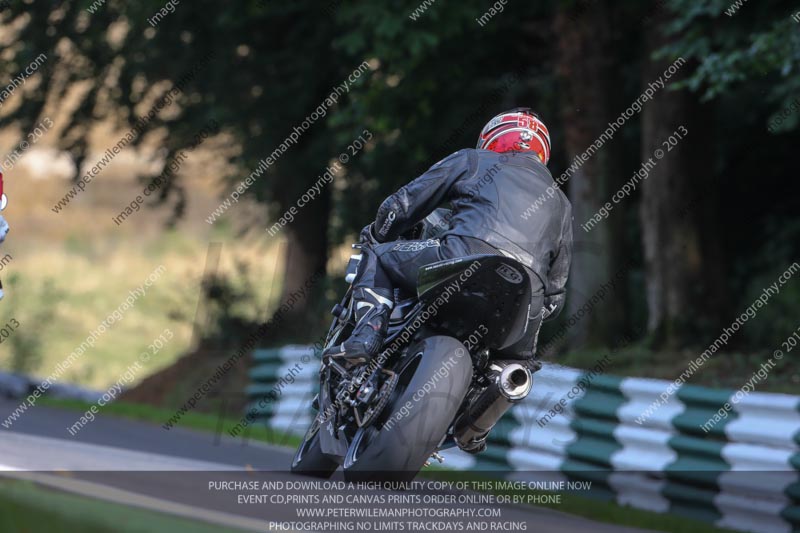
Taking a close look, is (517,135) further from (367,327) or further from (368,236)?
(367,327)

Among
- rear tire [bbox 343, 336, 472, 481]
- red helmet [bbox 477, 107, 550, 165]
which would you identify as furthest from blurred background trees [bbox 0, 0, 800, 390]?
rear tire [bbox 343, 336, 472, 481]

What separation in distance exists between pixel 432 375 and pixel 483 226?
0.82 m

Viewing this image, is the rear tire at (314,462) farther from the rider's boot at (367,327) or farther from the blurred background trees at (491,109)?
the blurred background trees at (491,109)

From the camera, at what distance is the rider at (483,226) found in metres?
6.74

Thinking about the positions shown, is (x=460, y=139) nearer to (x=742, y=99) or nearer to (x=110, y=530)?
(x=742, y=99)

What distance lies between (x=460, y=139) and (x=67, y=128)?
841 cm

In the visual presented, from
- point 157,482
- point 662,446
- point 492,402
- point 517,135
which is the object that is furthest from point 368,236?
point 662,446

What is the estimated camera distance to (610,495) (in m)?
10.5

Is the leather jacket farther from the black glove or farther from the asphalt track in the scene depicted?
the asphalt track

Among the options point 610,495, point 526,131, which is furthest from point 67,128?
point 526,131

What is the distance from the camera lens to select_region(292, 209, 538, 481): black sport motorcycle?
637 cm

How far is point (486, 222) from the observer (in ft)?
22.1

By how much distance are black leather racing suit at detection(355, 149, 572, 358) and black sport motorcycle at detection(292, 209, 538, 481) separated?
0.17 m

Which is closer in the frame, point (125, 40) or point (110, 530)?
point (110, 530)
